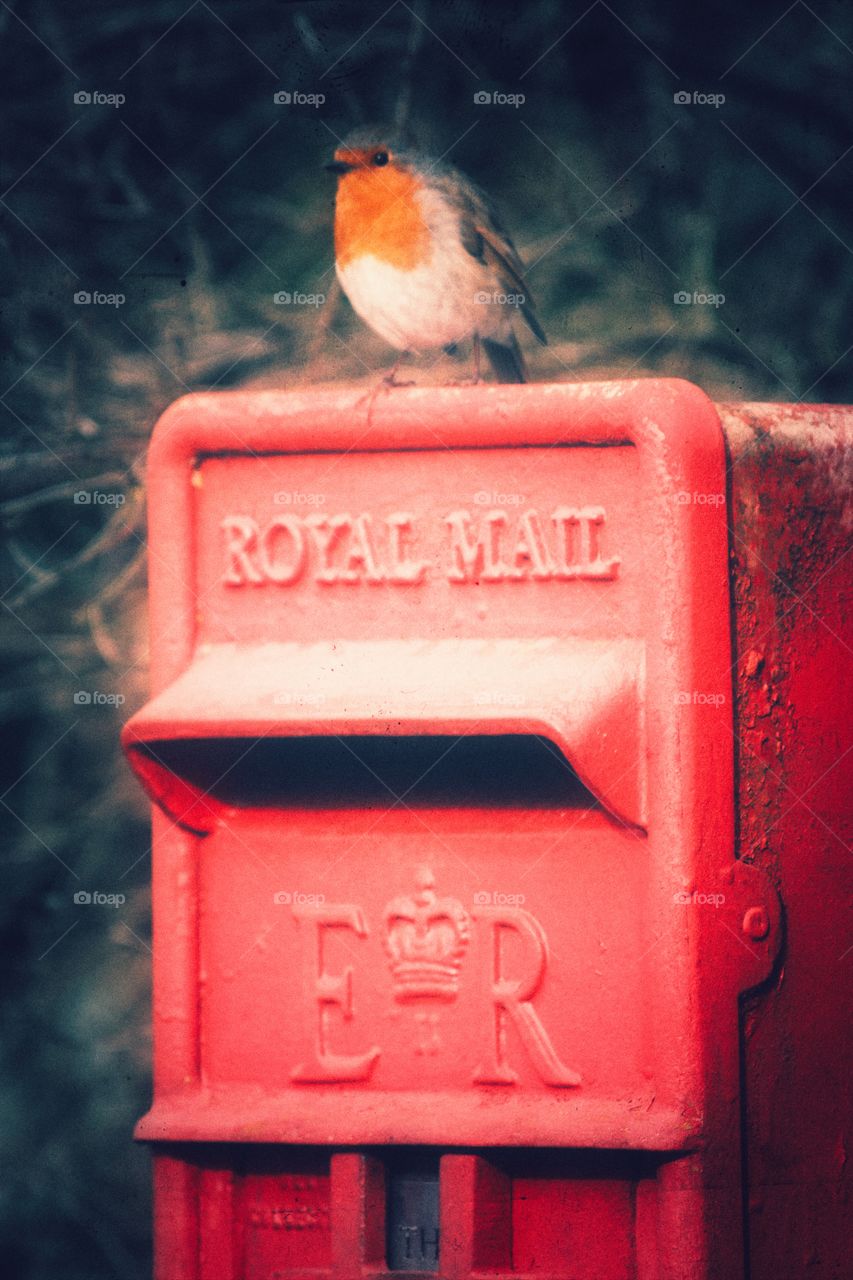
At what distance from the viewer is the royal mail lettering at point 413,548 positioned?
2.50 metres

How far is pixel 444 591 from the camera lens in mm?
2555

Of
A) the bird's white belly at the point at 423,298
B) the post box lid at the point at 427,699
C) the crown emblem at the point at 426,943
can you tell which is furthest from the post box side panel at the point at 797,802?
the bird's white belly at the point at 423,298

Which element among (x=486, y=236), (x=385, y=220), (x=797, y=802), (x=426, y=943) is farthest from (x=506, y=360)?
(x=426, y=943)

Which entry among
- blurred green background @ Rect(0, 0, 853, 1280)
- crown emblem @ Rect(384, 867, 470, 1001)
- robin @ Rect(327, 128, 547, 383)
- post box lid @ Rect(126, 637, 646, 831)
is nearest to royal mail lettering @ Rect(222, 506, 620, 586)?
post box lid @ Rect(126, 637, 646, 831)

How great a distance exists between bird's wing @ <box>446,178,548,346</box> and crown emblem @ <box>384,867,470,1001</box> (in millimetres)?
1487

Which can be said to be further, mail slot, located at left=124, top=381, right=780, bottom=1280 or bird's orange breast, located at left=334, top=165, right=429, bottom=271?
bird's orange breast, located at left=334, top=165, right=429, bottom=271

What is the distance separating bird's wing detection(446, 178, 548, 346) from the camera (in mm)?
3355

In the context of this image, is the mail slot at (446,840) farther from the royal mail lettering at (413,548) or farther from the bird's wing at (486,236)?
the bird's wing at (486,236)

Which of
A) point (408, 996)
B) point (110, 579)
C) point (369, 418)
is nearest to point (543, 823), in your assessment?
point (408, 996)

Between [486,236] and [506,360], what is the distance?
298 millimetres

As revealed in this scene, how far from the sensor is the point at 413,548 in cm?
257

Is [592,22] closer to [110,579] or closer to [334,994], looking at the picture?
[110,579]

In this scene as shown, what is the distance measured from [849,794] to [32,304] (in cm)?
269

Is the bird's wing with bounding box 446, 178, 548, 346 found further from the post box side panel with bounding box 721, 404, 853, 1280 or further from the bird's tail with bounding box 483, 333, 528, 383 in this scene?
the post box side panel with bounding box 721, 404, 853, 1280
